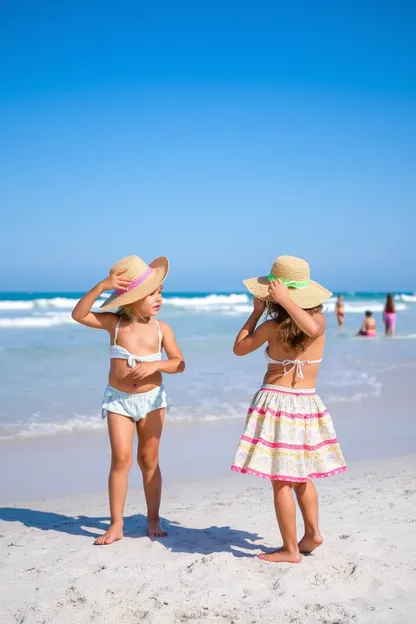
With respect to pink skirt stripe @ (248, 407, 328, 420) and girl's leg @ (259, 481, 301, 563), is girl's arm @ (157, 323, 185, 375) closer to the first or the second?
pink skirt stripe @ (248, 407, 328, 420)

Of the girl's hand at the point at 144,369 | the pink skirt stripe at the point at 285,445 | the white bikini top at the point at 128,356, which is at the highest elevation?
the white bikini top at the point at 128,356

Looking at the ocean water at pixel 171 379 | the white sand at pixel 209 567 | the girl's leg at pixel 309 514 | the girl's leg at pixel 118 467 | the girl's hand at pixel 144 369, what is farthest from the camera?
the ocean water at pixel 171 379

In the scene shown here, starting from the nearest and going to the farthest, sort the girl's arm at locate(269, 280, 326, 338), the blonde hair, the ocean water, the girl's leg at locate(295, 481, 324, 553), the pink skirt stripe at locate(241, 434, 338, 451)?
the girl's arm at locate(269, 280, 326, 338) < the pink skirt stripe at locate(241, 434, 338, 451) < the girl's leg at locate(295, 481, 324, 553) < the blonde hair < the ocean water

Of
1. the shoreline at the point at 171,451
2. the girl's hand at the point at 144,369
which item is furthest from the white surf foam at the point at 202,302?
the girl's hand at the point at 144,369

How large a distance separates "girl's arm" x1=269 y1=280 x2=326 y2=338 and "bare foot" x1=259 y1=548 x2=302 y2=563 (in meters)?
1.27

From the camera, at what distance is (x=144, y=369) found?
4.09 metres

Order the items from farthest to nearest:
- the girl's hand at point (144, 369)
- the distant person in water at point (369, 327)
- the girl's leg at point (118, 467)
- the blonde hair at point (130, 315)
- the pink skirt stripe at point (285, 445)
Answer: the distant person in water at point (369, 327) < the blonde hair at point (130, 315) < the girl's leg at point (118, 467) < the girl's hand at point (144, 369) < the pink skirt stripe at point (285, 445)

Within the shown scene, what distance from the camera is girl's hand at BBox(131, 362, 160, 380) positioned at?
13.4ft

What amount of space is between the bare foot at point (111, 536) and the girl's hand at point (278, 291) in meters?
1.86

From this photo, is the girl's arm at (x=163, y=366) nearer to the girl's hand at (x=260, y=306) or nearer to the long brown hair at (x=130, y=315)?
the long brown hair at (x=130, y=315)

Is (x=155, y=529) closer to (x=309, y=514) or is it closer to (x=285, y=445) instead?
(x=309, y=514)

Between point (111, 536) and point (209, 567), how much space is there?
78 centimetres

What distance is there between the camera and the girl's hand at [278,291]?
3.61m

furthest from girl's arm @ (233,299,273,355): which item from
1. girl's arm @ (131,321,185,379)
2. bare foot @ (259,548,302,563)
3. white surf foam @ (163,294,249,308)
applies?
white surf foam @ (163,294,249,308)
